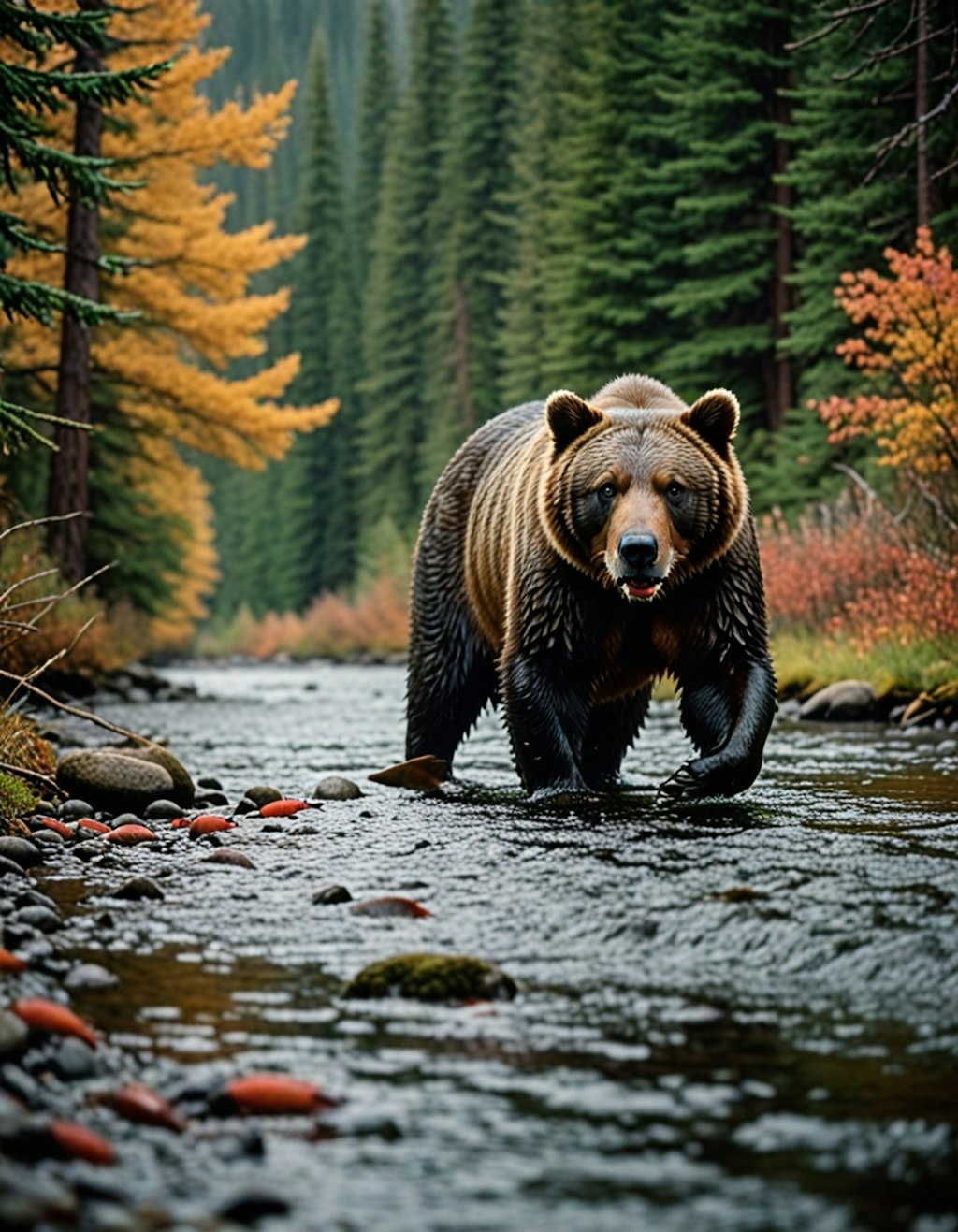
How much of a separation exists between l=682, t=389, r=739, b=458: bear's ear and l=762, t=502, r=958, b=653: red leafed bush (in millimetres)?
5236

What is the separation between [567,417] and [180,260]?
13029mm

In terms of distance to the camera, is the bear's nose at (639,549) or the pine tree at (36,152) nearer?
the bear's nose at (639,549)

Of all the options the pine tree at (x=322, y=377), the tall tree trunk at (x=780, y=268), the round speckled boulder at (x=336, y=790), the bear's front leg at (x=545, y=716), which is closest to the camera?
the bear's front leg at (x=545, y=716)

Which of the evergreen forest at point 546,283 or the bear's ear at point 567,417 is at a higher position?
the evergreen forest at point 546,283

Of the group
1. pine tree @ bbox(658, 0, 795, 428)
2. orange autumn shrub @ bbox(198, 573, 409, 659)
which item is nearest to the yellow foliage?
pine tree @ bbox(658, 0, 795, 428)

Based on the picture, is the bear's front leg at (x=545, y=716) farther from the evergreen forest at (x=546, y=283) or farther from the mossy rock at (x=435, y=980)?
the evergreen forest at (x=546, y=283)

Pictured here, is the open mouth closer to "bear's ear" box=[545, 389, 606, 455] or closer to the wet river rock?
"bear's ear" box=[545, 389, 606, 455]

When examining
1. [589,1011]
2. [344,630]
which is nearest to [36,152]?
[589,1011]

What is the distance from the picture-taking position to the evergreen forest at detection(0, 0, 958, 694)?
600 inches

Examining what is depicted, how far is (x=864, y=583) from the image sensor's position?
13.5 metres

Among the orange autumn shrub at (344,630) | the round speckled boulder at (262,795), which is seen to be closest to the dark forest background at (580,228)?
the orange autumn shrub at (344,630)

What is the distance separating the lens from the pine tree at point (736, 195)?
945 inches

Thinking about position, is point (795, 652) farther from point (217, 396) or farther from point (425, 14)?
point (425, 14)

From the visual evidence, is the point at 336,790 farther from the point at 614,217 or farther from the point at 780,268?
the point at 614,217
